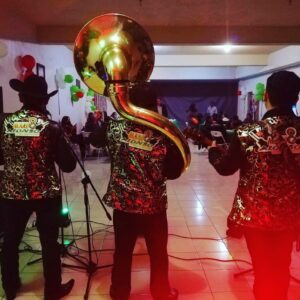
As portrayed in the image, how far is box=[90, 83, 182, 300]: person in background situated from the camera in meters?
1.71

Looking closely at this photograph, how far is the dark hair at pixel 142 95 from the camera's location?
166 cm

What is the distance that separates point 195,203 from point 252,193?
2904 mm

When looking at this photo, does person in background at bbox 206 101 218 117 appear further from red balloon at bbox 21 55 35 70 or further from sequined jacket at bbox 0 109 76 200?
sequined jacket at bbox 0 109 76 200

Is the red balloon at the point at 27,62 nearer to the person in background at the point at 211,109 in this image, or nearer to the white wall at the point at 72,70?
the white wall at the point at 72,70

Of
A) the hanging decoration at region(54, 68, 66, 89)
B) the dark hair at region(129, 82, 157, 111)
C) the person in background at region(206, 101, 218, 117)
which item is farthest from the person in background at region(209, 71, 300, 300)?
the person in background at region(206, 101, 218, 117)

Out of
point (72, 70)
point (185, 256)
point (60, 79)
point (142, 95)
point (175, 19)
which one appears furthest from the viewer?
point (72, 70)

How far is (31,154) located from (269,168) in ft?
Result: 4.12

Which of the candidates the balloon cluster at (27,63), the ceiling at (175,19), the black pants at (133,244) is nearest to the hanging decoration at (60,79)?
the ceiling at (175,19)

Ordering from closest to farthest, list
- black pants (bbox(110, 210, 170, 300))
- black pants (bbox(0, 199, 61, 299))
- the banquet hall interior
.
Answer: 1. black pants (bbox(110, 210, 170, 300))
2. black pants (bbox(0, 199, 61, 299))
3. the banquet hall interior

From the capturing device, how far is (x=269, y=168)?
149 cm

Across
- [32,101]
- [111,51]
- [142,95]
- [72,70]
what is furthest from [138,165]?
[72,70]

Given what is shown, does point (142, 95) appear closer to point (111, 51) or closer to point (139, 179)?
point (111, 51)

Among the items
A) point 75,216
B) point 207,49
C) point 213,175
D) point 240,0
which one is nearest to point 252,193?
point 75,216

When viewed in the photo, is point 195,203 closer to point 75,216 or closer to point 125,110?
point 75,216
